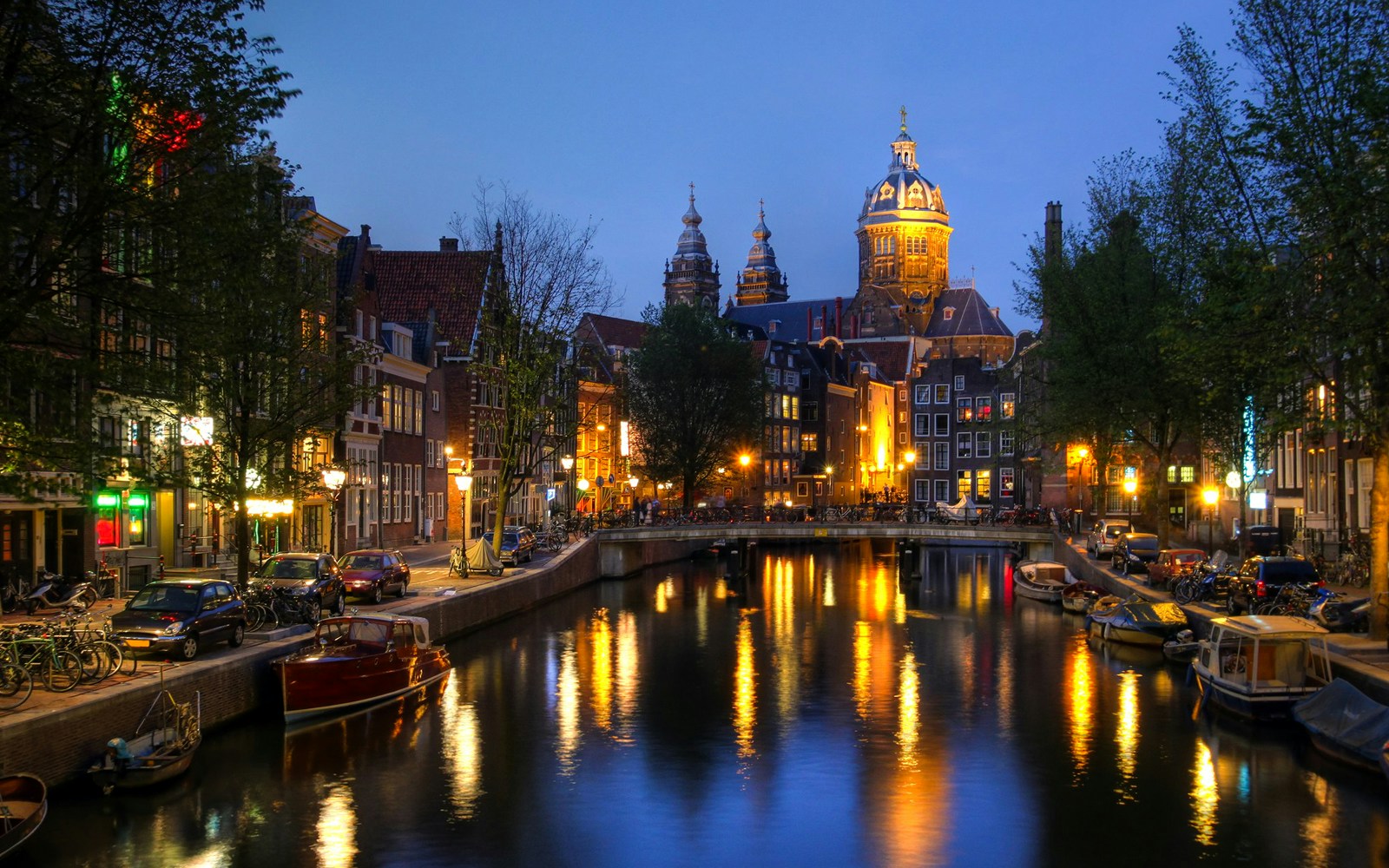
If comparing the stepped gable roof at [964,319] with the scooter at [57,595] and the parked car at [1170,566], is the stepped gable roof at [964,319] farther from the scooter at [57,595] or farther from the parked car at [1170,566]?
the scooter at [57,595]

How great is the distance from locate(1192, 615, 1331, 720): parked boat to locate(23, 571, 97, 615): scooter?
86.9 feet

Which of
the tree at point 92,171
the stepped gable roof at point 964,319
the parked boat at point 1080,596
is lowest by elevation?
the parked boat at point 1080,596

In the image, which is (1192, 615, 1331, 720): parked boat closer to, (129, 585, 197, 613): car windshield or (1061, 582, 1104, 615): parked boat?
(1061, 582, 1104, 615): parked boat

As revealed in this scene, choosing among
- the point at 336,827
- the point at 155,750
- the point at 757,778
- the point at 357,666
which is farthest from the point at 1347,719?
the point at 155,750

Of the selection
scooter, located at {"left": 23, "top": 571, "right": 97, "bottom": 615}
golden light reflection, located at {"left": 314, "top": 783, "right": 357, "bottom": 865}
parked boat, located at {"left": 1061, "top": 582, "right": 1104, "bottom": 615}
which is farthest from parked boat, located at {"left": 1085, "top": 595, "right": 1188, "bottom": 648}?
scooter, located at {"left": 23, "top": 571, "right": 97, "bottom": 615}

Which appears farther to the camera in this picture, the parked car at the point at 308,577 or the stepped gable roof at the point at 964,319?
the stepped gable roof at the point at 964,319

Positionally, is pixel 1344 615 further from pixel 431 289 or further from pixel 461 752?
pixel 431 289

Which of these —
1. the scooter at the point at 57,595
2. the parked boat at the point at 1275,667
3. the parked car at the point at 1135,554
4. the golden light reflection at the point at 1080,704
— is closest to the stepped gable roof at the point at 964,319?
the parked car at the point at 1135,554

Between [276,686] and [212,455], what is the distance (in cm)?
771

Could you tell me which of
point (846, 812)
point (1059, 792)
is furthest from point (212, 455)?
point (1059, 792)

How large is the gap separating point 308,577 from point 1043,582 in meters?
35.5

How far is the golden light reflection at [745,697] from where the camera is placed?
1179 inches

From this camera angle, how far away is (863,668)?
40.8 metres

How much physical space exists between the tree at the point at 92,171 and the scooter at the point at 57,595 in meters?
8.60
